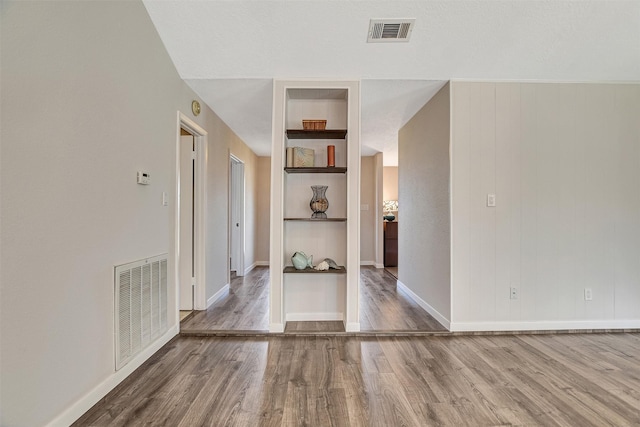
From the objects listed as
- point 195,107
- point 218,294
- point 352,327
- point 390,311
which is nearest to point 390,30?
point 195,107

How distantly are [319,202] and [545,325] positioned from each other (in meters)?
2.42

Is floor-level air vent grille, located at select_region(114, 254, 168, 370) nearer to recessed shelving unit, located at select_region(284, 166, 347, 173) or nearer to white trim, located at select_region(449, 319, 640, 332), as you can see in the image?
recessed shelving unit, located at select_region(284, 166, 347, 173)

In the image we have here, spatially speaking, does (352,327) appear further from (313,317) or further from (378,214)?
(378,214)

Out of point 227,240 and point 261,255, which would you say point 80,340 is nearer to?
point 227,240

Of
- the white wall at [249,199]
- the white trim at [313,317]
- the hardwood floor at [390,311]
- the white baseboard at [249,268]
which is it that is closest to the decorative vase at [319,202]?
the white trim at [313,317]

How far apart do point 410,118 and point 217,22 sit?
2.51 m

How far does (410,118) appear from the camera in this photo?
3.96m

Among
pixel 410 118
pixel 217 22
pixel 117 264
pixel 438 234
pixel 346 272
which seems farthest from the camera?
pixel 410 118

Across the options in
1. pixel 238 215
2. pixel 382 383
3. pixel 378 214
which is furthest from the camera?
pixel 378 214

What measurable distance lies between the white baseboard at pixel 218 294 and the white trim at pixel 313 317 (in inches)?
43.5

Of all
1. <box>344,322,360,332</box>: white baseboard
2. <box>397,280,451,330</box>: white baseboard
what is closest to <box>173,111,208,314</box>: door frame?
<box>344,322,360,332</box>: white baseboard

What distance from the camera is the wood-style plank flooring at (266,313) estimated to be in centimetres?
296

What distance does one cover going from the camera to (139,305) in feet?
7.36

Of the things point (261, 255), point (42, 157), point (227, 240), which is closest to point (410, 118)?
point (227, 240)
